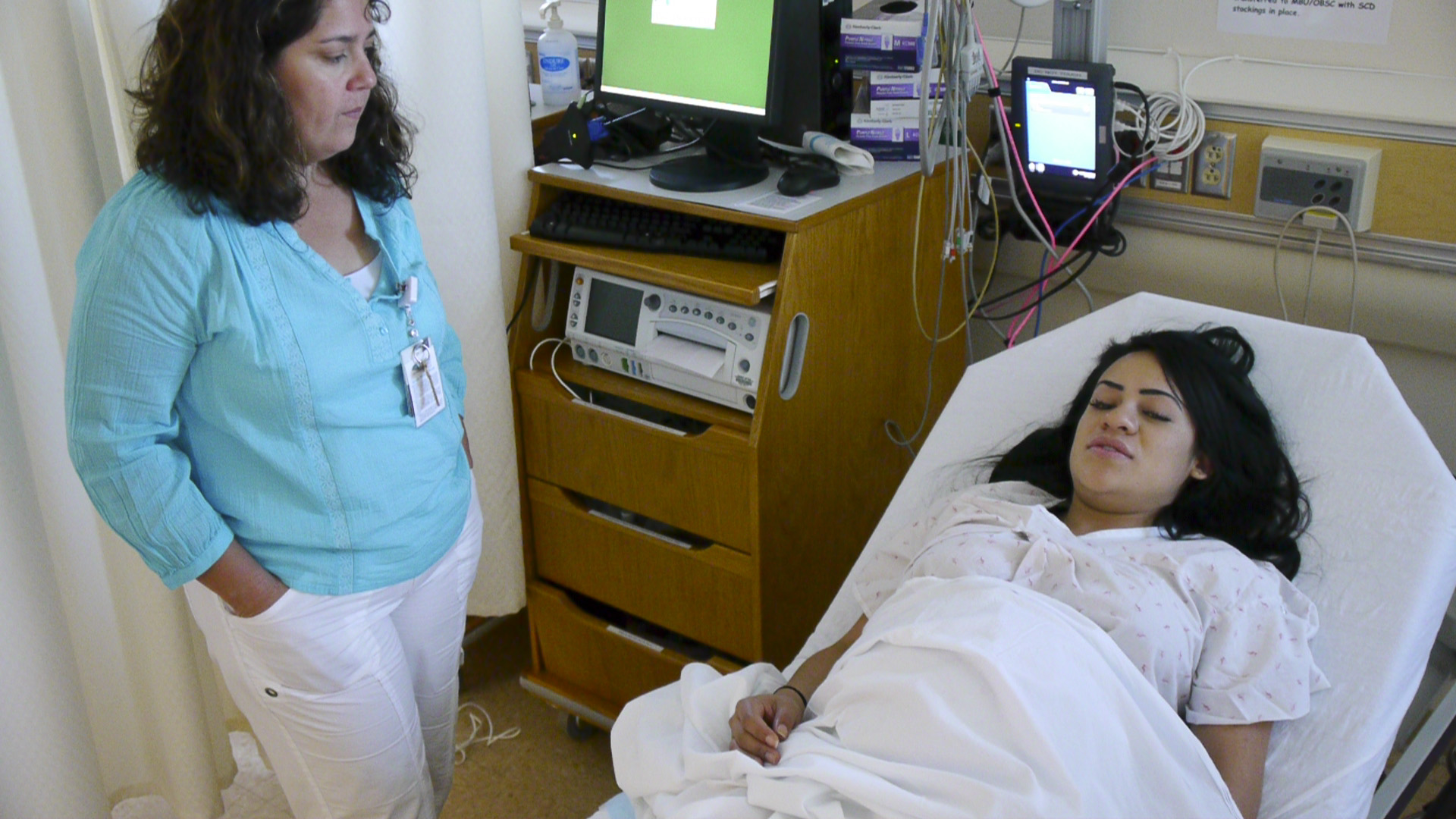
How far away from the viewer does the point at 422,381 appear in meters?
1.48

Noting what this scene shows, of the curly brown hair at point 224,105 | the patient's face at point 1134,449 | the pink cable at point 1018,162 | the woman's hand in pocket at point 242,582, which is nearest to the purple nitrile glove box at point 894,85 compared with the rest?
the pink cable at point 1018,162

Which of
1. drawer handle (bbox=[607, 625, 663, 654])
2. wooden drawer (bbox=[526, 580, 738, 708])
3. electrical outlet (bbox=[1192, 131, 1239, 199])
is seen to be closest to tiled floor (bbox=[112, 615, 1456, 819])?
wooden drawer (bbox=[526, 580, 738, 708])

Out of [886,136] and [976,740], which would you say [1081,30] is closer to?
[886,136]

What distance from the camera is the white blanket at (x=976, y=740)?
115 centimetres

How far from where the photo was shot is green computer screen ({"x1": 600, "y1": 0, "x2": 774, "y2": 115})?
1.90 meters

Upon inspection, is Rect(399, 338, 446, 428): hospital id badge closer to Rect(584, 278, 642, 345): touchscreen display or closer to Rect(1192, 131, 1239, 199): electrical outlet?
Rect(584, 278, 642, 345): touchscreen display

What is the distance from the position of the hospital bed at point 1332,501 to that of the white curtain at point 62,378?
2.67ft

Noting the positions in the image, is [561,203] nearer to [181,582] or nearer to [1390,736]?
[181,582]

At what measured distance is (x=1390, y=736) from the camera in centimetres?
134

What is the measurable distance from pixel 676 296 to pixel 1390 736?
3.80 feet

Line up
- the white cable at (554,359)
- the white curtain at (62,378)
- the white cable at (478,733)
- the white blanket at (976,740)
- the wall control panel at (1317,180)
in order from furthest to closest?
the white cable at (478,733), the white cable at (554,359), the wall control panel at (1317,180), the white curtain at (62,378), the white blanket at (976,740)

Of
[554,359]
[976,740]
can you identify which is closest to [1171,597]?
[976,740]

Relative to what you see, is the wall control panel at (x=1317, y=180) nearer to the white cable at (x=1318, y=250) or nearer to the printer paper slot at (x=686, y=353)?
the white cable at (x=1318, y=250)

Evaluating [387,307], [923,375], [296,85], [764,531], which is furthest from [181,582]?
[923,375]
